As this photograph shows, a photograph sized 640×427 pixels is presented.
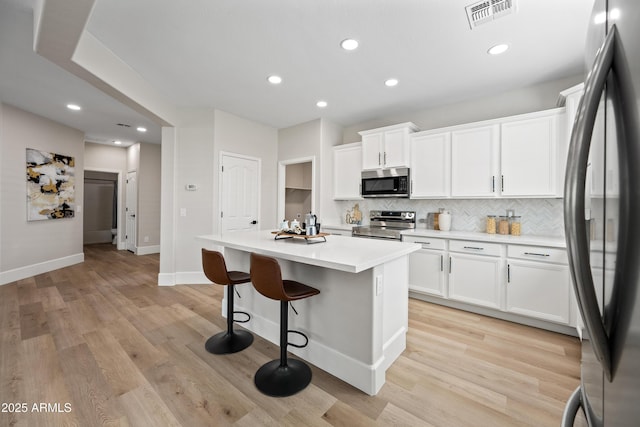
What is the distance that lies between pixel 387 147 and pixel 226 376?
3.44 m

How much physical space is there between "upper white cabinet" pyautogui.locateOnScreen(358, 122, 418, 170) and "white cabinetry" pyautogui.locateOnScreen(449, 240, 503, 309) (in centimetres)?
143

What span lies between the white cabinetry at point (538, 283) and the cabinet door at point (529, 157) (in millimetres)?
719

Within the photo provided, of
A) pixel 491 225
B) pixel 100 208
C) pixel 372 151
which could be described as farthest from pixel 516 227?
pixel 100 208

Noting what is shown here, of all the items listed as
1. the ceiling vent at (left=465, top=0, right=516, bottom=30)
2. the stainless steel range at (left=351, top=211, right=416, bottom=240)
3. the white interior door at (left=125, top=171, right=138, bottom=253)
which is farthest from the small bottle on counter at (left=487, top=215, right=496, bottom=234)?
the white interior door at (left=125, top=171, right=138, bottom=253)

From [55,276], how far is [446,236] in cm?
611

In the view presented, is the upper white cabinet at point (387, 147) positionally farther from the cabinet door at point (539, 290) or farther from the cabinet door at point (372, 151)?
the cabinet door at point (539, 290)

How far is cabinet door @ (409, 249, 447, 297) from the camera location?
3.24 m

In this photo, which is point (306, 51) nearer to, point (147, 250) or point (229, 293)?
point (229, 293)

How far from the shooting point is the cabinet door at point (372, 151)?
4.08 m

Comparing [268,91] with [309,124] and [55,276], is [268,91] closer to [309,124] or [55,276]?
[309,124]

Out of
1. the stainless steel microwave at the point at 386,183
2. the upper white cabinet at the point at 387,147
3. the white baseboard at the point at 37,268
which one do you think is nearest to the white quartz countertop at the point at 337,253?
the stainless steel microwave at the point at 386,183

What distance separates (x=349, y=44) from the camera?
8.14ft

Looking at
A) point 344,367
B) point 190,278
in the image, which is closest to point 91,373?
point 344,367

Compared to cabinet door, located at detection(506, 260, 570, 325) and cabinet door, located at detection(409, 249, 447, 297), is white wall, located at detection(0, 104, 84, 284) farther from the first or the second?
cabinet door, located at detection(506, 260, 570, 325)
